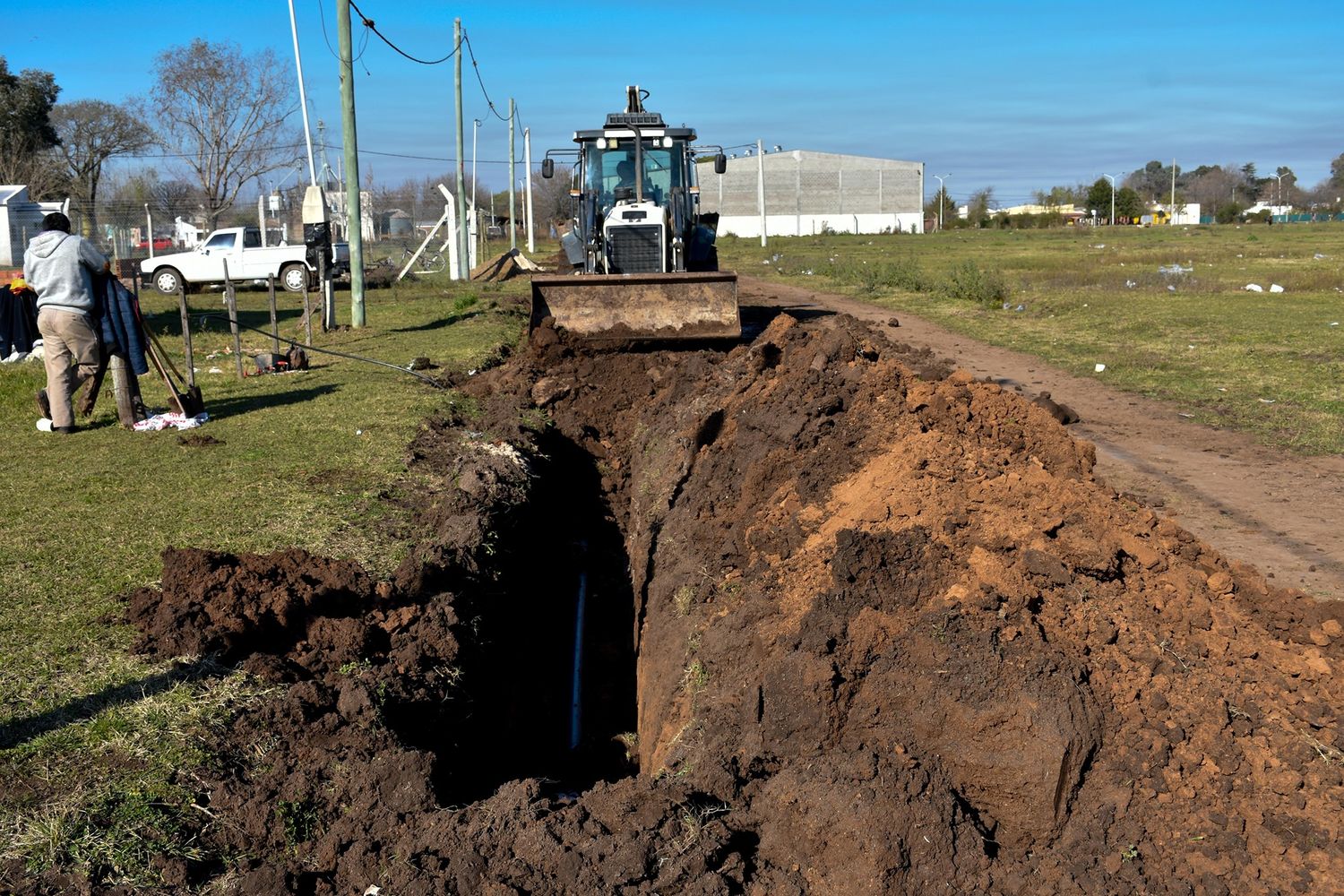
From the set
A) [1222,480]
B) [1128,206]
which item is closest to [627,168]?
[1222,480]

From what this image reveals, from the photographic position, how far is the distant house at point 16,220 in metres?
20.2

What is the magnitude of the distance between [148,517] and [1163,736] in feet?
19.4

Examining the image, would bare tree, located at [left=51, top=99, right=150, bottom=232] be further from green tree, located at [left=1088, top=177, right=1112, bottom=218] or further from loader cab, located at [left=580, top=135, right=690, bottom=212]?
green tree, located at [left=1088, top=177, right=1112, bottom=218]

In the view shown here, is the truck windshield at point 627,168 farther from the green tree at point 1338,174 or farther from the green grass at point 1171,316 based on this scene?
the green tree at point 1338,174

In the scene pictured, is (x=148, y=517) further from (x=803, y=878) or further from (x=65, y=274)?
(x=803, y=878)

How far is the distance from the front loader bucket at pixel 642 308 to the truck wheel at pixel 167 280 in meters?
17.5

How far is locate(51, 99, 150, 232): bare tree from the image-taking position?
4794 cm

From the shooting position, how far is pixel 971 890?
3926 millimetres

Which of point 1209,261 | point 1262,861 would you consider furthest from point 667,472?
point 1209,261

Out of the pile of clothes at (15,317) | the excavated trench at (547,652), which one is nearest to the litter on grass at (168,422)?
the pile of clothes at (15,317)

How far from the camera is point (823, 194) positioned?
88750mm

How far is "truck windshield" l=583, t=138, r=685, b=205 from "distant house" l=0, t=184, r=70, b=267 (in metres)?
9.85

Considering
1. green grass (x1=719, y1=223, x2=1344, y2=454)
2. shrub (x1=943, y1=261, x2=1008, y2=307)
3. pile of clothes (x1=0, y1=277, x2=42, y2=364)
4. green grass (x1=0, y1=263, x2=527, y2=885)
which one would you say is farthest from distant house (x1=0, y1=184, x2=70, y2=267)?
shrub (x1=943, y1=261, x2=1008, y2=307)

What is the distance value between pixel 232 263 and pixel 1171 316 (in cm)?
2095
